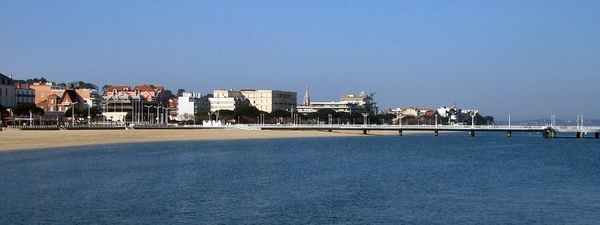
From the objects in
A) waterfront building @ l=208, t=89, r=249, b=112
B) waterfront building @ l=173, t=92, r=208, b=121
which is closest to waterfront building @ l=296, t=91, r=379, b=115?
waterfront building @ l=208, t=89, r=249, b=112

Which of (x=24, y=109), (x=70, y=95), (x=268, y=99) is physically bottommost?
(x=24, y=109)

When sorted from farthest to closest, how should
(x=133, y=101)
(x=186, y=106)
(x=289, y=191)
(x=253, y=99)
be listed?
(x=253, y=99)
(x=186, y=106)
(x=133, y=101)
(x=289, y=191)

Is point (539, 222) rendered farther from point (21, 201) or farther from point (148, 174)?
point (148, 174)

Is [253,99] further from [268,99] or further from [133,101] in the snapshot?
[133,101]

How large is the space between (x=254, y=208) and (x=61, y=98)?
10153 centimetres

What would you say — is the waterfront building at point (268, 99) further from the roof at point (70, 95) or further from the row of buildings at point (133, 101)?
the roof at point (70, 95)

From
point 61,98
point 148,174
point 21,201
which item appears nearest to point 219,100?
point 61,98

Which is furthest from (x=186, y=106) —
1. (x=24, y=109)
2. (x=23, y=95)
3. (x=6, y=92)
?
(x=24, y=109)

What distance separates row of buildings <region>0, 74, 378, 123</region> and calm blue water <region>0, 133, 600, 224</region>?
186 ft

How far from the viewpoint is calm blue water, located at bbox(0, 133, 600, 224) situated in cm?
2144

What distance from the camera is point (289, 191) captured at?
27203 mm

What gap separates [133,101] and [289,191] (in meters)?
96.4

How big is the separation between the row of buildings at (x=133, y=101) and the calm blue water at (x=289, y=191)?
5657cm

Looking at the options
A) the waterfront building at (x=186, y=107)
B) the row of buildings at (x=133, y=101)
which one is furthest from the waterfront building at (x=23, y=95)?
the waterfront building at (x=186, y=107)
